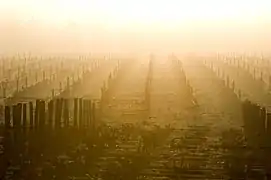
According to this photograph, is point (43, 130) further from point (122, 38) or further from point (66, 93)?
point (122, 38)

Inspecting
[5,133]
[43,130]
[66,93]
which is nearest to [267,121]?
[43,130]

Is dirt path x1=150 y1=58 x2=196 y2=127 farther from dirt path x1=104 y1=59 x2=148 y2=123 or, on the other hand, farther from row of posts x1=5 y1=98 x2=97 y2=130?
row of posts x1=5 y1=98 x2=97 y2=130

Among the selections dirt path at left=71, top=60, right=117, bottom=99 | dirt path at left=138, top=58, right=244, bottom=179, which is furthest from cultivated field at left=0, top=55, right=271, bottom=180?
dirt path at left=71, top=60, right=117, bottom=99

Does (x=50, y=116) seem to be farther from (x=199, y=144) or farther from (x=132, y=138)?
(x=199, y=144)

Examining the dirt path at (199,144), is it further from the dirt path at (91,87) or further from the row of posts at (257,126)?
the dirt path at (91,87)

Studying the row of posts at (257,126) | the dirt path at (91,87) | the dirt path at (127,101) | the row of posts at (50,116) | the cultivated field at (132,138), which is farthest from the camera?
the dirt path at (91,87)

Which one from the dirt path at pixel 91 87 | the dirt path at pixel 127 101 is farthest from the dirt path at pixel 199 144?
the dirt path at pixel 91 87
